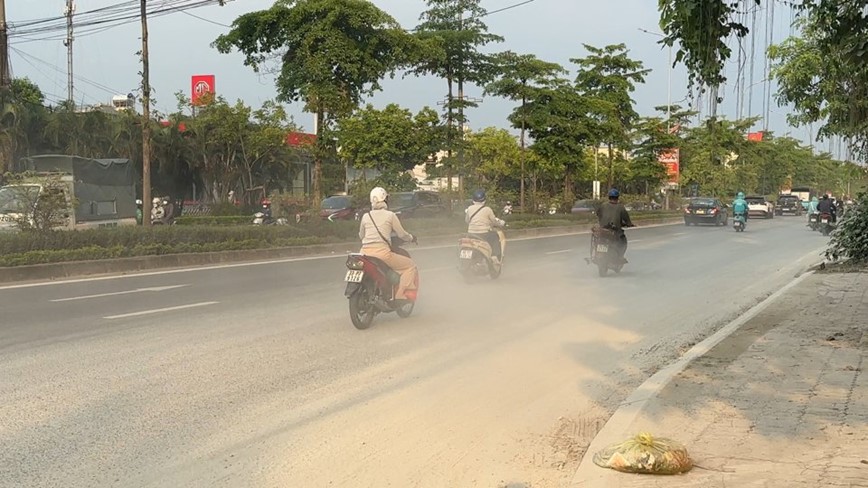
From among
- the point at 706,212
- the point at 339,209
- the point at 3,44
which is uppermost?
the point at 3,44

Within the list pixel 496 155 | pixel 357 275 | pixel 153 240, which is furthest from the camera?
pixel 496 155

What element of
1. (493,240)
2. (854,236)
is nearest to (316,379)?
(493,240)

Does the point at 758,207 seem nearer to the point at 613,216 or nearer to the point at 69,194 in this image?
the point at 613,216

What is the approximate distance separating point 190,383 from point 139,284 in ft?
25.3

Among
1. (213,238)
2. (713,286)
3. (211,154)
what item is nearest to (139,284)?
(213,238)

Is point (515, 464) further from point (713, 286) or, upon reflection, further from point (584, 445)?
point (713, 286)

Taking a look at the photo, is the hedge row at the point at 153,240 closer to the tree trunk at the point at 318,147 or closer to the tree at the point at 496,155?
the tree trunk at the point at 318,147

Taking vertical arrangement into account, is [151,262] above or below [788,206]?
below

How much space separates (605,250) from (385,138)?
24.1 meters

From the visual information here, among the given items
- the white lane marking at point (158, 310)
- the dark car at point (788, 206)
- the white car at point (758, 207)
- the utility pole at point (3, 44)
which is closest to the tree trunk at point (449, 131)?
the utility pole at point (3, 44)

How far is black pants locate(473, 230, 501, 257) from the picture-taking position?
13695 millimetres

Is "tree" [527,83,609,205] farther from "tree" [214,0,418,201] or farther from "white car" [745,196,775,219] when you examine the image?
"white car" [745,196,775,219]

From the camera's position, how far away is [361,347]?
786 centimetres

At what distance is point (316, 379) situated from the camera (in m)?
6.48
